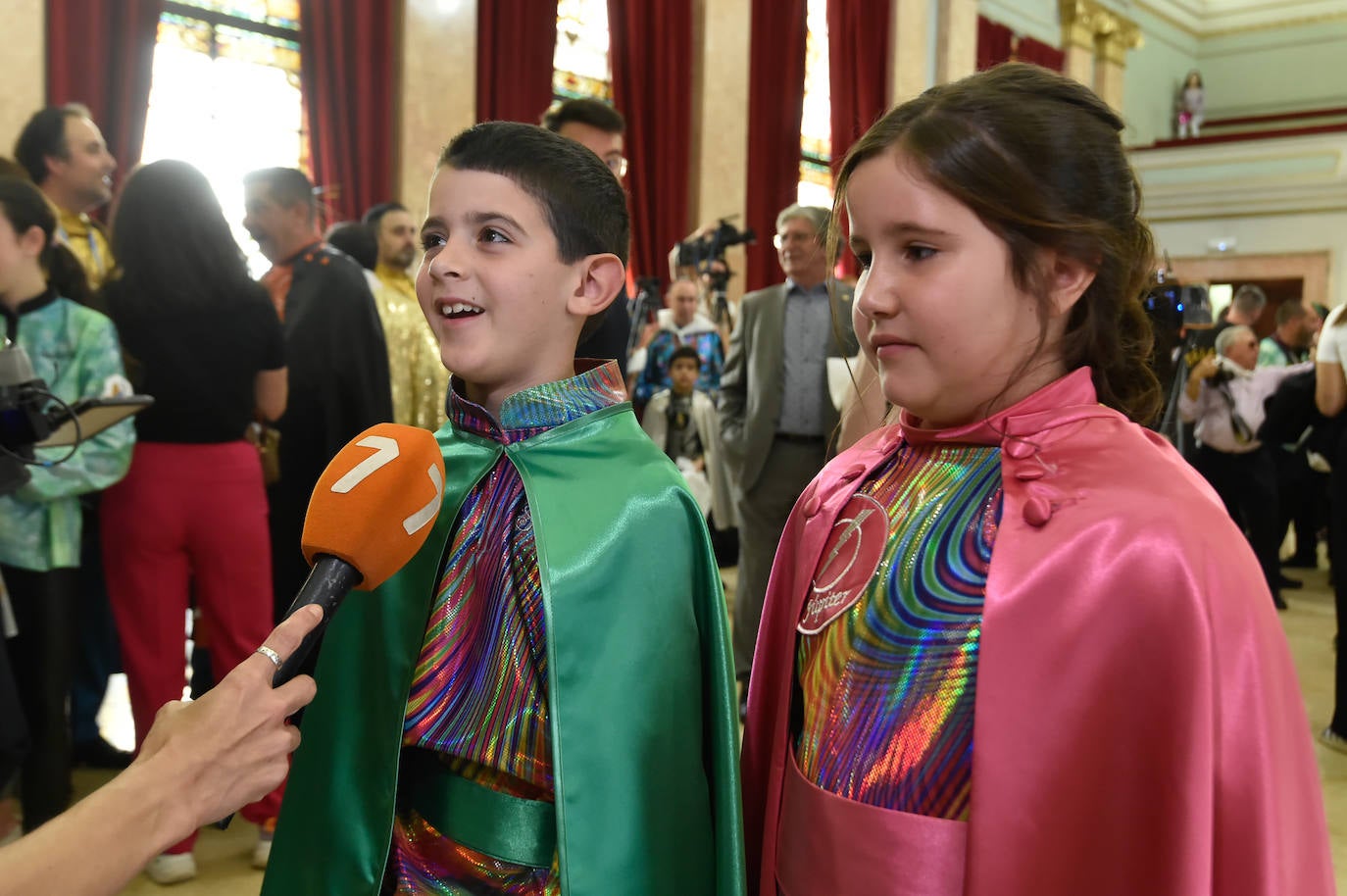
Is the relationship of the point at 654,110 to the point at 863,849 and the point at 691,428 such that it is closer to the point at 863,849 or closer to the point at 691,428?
the point at 691,428

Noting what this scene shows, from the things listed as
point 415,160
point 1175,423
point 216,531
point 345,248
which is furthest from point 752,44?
point 216,531

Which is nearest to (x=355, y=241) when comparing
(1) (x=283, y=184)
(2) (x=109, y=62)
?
(1) (x=283, y=184)

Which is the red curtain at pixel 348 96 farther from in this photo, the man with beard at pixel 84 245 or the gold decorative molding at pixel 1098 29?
the gold decorative molding at pixel 1098 29

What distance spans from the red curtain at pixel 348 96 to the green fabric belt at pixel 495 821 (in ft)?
17.9

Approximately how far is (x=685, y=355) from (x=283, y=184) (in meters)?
2.68

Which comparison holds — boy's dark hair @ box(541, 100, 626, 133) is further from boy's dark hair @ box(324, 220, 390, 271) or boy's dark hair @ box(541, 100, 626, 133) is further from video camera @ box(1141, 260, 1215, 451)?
boy's dark hair @ box(324, 220, 390, 271)

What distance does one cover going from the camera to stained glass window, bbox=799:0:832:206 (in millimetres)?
9312

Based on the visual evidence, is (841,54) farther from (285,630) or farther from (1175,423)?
(285,630)

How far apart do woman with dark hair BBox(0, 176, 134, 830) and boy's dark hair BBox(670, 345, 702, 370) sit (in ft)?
10.8

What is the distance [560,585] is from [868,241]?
1.49ft

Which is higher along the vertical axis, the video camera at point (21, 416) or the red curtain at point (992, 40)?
the red curtain at point (992, 40)

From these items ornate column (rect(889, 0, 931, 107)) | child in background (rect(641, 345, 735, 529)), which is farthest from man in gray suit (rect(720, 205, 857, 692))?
ornate column (rect(889, 0, 931, 107))

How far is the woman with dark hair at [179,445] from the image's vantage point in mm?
2553

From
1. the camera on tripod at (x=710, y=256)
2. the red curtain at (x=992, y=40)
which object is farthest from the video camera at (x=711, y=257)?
the red curtain at (x=992, y=40)
